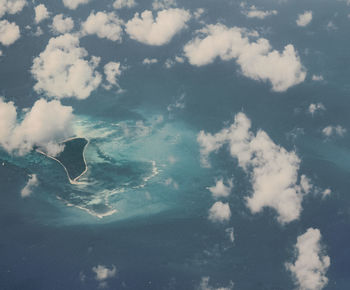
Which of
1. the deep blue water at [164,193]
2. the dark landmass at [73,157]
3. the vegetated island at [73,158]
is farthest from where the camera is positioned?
the dark landmass at [73,157]

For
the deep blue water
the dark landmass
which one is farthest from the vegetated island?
the deep blue water

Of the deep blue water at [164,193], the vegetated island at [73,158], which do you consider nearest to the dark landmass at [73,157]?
the vegetated island at [73,158]

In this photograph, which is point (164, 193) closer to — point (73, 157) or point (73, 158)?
point (73, 158)

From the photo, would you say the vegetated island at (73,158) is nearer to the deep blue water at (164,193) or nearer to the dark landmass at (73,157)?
the dark landmass at (73,157)

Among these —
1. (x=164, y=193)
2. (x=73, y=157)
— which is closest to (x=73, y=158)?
(x=73, y=157)

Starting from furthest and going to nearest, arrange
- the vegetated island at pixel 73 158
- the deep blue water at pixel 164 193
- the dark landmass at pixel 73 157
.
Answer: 1. the dark landmass at pixel 73 157
2. the vegetated island at pixel 73 158
3. the deep blue water at pixel 164 193

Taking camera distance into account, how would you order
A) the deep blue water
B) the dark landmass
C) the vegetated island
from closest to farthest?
the deep blue water
the vegetated island
the dark landmass

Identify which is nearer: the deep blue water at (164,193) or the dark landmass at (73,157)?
the deep blue water at (164,193)

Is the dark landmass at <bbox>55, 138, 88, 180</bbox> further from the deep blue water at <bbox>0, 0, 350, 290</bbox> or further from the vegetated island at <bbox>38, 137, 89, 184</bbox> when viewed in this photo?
the deep blue water at <bbox>0, 0, 350, 290</bbox>
